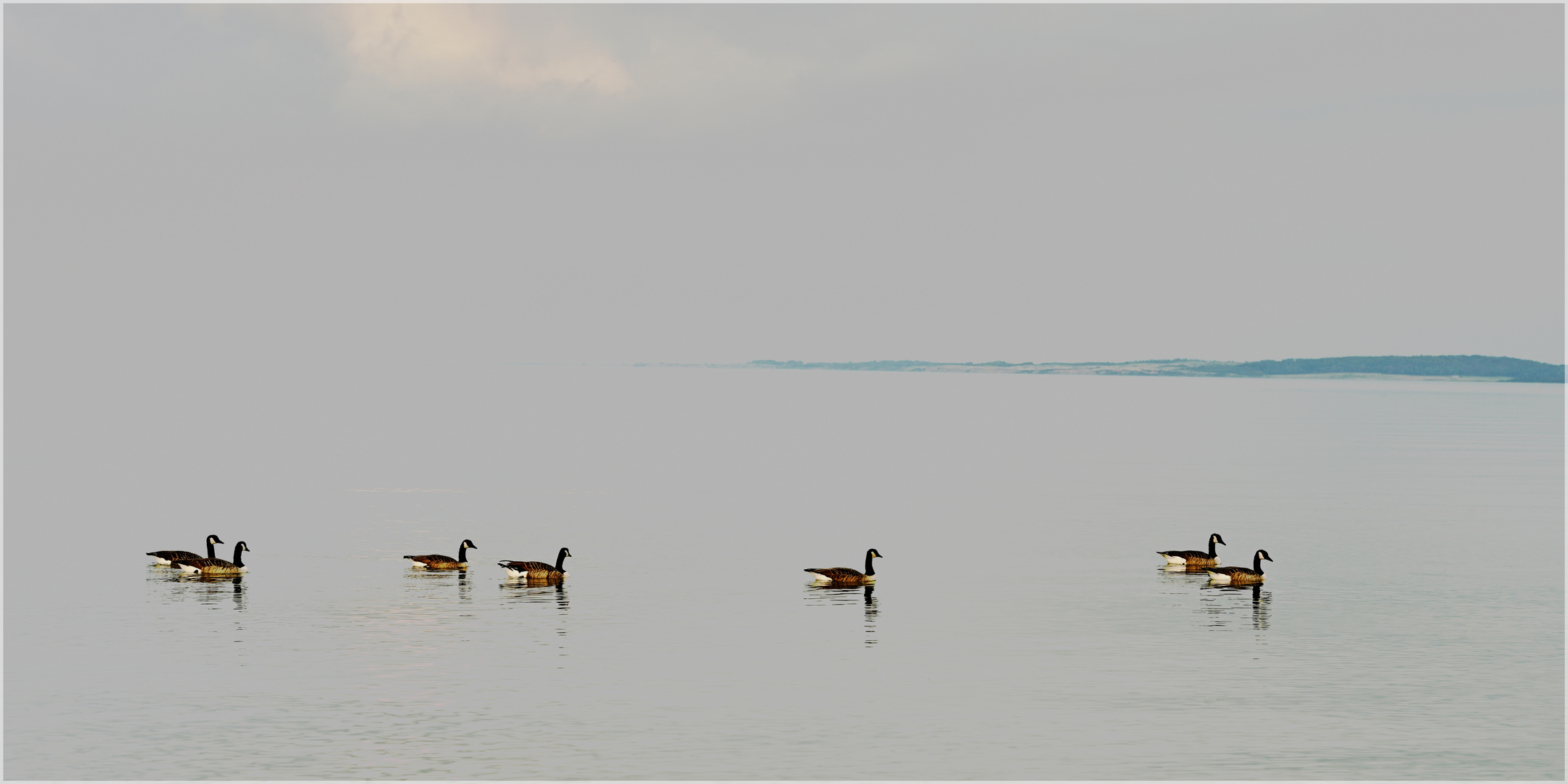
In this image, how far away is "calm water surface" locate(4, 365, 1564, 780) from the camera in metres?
25.7

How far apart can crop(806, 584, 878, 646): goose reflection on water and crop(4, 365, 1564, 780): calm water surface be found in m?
0.19

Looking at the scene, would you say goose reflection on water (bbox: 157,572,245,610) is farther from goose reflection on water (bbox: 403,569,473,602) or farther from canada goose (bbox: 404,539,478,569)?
canada goose (bbox: 404,539,478,569)

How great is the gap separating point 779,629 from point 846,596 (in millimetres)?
5793

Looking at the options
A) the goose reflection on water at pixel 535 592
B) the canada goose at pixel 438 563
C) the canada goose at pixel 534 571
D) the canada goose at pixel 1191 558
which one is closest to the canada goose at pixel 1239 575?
the canada goose at pixel 1191 558

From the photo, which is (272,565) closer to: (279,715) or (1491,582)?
(279,715)

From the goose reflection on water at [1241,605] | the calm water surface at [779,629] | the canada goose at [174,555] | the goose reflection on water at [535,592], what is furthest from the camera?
the canada goose at [174,555]

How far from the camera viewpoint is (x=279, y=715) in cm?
2741

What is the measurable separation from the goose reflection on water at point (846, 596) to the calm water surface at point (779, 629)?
7.5 inches

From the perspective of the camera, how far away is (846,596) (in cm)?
4203

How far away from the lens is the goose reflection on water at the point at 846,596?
4003 centimetres

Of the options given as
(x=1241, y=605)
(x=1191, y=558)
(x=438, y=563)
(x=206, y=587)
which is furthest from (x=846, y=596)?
(x=206, y=587)

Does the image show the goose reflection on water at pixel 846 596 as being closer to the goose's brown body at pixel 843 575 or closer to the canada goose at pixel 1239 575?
the goose's brown body at pixel 843 575

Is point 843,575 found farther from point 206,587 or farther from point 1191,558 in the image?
point 206,587

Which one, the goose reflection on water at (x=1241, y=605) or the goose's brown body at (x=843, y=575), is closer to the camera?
the goose reflection on water at (x=1241, y=605)
